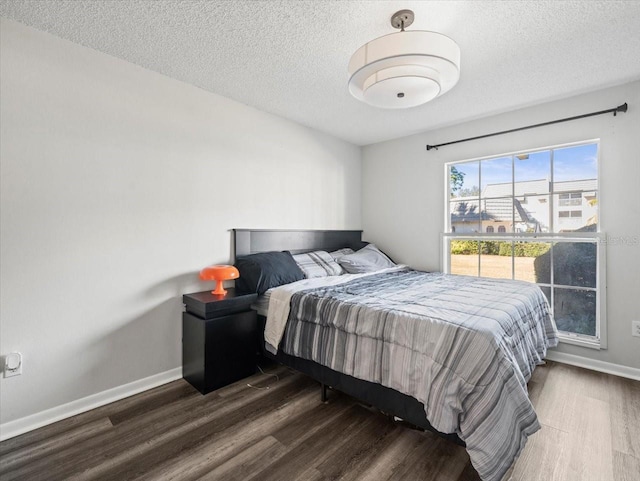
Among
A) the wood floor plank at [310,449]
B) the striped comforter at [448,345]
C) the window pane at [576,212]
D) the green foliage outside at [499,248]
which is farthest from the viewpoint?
the green foliage outside at [499,248]

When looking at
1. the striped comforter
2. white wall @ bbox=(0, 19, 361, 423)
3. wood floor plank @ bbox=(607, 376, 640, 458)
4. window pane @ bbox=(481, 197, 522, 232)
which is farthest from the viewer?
window pane @ bbox=(481, 197, 522, 232)

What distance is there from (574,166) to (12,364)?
181 inches

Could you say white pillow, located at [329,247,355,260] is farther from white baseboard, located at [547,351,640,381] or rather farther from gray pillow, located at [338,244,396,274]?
white baseboard, located at [547,351,640,381]

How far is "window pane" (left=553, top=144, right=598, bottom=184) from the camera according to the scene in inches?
109

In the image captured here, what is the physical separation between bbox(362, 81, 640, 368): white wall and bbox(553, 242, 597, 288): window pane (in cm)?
16

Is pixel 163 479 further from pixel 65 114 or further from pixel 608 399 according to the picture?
pixel 608 399

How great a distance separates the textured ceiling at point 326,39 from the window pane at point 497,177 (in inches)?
26.5

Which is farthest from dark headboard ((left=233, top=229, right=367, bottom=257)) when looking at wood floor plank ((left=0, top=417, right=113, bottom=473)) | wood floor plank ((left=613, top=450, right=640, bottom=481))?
wood floor plank ((left=613, top=450, right=640, bottom=481))

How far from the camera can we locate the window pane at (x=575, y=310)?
2.77 m

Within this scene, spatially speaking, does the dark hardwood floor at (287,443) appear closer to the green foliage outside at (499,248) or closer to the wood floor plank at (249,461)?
the wood floor plank at (249,461)

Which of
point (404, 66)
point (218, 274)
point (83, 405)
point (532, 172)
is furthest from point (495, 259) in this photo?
point (83, 405)

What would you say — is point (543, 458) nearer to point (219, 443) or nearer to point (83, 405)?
point (219, 443)

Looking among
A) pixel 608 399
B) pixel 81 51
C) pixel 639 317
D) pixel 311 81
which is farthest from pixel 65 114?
pixel 639 317

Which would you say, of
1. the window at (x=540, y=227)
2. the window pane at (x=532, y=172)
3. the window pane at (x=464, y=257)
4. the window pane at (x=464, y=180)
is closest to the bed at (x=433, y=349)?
the window at (x=540, y=227)
